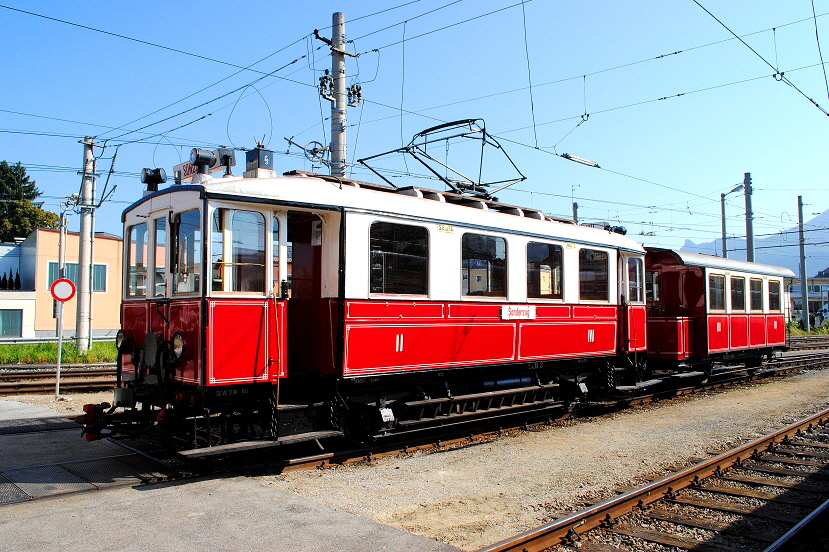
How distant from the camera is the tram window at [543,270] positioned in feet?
35.6

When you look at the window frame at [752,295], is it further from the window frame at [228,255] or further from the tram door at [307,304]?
the window frame at [228,255]

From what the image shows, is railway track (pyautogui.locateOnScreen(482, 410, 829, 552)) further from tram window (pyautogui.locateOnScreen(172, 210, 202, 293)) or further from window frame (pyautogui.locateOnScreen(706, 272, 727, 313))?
window frame (pyautogui.locateOnScreen(706, 272, 727, 313))

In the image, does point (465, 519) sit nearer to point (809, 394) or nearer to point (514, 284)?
point (514, 284)

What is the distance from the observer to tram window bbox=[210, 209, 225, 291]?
7270 millimetres

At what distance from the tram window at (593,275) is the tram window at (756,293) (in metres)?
8.79

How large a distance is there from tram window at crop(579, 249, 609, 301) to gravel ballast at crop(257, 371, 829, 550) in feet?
7.65

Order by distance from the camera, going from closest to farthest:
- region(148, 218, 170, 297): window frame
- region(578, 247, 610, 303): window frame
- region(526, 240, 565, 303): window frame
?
region(148, 218, 170, 297): window frame
region(526, 240, 565, 303): window frame
region(578, 247, 610, 303): window frame

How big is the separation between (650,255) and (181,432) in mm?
13419

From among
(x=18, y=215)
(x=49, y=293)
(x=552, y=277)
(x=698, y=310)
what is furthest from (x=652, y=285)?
(x=18, y=215)

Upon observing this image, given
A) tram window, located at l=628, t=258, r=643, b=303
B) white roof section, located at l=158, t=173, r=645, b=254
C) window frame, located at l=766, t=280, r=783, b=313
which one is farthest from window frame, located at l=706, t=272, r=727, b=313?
white roof section, located at l=158, t=173, r=645, b=254

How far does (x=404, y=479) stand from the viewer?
755 centimetres

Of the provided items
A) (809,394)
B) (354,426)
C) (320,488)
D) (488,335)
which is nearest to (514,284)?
(488,335)

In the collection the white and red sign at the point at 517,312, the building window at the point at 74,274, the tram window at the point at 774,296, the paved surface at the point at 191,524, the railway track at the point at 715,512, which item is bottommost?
the railway track at the point at 715,512

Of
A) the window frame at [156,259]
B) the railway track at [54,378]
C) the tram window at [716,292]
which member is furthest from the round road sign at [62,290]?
the tram window at [716,292]
